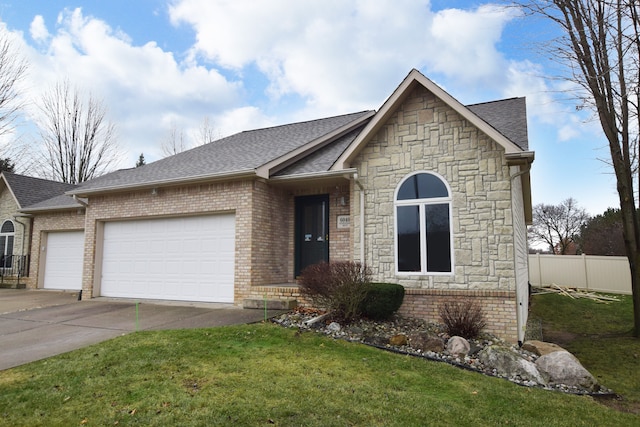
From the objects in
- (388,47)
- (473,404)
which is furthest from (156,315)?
(388,47)

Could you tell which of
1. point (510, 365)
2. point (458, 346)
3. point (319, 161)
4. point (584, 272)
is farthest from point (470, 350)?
point (584, 272)

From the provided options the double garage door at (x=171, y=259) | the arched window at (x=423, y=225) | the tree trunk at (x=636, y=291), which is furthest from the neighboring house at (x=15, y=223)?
the tree trunk at (x=636, y=291)

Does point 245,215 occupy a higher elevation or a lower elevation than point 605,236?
lower

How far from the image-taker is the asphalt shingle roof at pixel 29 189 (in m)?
17.9

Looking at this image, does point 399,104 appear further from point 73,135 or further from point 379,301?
point 73,135

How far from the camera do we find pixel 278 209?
11.2 m

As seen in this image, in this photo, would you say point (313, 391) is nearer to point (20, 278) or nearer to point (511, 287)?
point (511, 287)

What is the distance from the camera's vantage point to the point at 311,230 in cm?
1138

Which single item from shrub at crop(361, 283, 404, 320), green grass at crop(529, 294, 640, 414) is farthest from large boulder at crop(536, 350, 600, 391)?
shrub at crop(361, 283, 404, 320)

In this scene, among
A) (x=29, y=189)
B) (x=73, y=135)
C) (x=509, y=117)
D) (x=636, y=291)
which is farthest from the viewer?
(x=73, y=135)

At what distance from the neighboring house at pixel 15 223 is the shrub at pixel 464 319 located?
57.1 ft

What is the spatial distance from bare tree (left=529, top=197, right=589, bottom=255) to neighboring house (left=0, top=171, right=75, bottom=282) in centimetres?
4343

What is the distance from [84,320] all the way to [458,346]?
7.91m

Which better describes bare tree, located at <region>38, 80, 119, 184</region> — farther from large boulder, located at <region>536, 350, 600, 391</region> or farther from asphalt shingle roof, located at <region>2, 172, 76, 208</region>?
large boulder, located at <region>536, 350, 600, 391</region>
